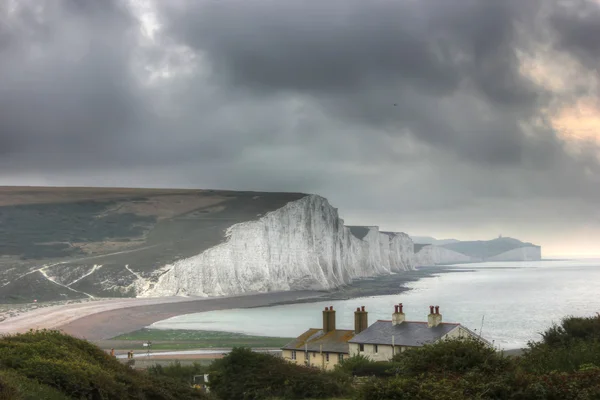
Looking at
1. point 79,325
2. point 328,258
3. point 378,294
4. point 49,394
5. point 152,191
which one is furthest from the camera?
point 152,191

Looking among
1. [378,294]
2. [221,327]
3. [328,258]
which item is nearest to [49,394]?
[221,327]

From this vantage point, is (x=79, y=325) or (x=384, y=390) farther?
(x=79, y=325)

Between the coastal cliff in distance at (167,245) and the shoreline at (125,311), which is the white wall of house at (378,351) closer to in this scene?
the shoreline at (125,311)

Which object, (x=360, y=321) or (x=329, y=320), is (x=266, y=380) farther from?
(x=329, y=320)

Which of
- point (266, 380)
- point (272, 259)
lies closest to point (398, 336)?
point (266, 380)

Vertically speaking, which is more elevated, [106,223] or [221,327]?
[106,223]

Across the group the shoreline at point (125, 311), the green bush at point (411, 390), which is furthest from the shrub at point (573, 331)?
the shoreline at point (125, 311)

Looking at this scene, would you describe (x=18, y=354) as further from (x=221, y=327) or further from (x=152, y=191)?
(x=152, y=191)

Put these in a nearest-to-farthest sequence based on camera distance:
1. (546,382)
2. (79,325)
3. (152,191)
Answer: (546,382) < (79,325) < (152,191)
